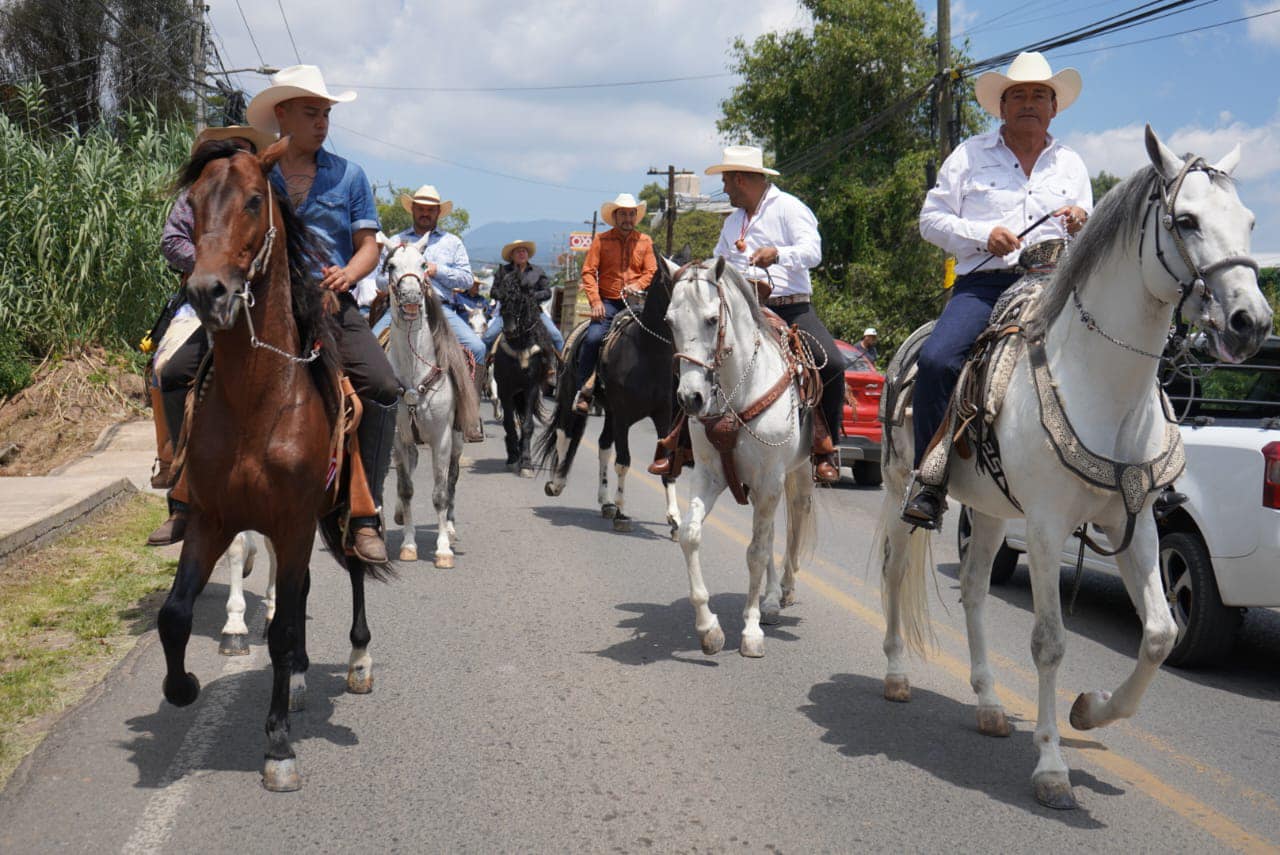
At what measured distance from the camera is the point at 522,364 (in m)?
15.1

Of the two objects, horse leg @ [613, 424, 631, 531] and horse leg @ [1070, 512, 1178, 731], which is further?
horse leg @ [613, 424, 631, 531]

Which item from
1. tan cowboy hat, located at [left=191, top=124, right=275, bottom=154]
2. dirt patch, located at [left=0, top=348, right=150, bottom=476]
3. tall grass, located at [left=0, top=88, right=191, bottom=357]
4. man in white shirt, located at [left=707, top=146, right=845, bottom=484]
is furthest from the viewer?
tall grass, located at [left=0, top=88, right=191, bottom=357]

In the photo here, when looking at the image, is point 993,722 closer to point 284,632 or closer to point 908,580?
point 908,580

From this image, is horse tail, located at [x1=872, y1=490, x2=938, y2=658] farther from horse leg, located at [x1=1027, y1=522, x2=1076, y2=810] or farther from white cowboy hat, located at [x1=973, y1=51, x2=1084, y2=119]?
white cowboy hat, located at [x1=973, y1=51, x2=1084, y2=119]

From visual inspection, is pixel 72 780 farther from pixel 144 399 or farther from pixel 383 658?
pixel 144 399

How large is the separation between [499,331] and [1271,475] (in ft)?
39.5

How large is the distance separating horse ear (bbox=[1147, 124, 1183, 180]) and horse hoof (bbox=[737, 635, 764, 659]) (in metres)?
3.59

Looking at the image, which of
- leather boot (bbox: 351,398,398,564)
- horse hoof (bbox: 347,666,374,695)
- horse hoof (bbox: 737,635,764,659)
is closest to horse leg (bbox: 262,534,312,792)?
leather boot (bbox: 351,398,398,564)

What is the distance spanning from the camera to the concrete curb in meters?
8.25

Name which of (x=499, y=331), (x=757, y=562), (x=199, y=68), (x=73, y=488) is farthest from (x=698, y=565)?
(x=199, y=68)

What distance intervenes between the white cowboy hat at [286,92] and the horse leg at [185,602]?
88.1 inches

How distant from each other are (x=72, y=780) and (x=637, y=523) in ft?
24.2

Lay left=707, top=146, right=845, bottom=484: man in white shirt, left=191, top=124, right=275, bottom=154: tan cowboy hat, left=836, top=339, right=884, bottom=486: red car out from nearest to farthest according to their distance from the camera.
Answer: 1. left=191, top=124, right=275, bottom=154: tan cowboy hat
2. left=707, top=146, right=845, bottom=484: man in white shirt
3. left=836, top=339, right=884, bottom=486: red car

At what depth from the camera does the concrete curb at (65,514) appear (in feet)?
27.1
